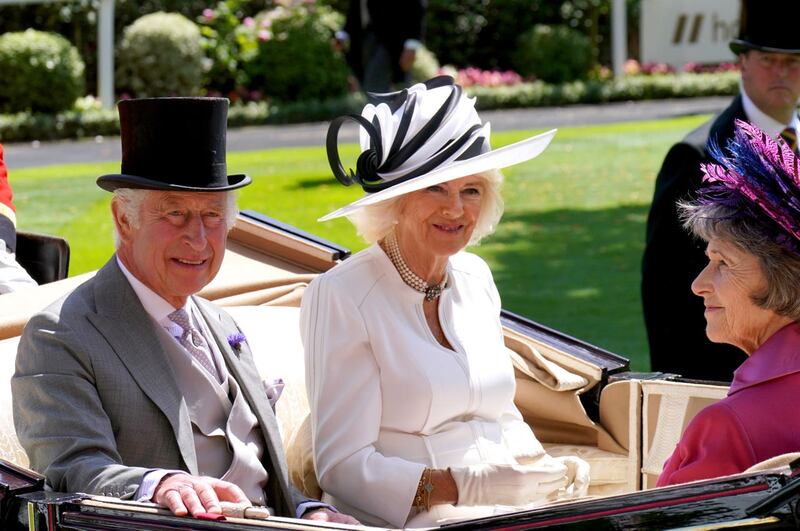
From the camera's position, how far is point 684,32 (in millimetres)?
20922

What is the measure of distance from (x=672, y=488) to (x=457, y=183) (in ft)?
4.32

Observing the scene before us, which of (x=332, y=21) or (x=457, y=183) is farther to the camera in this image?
(x=332, y=21)

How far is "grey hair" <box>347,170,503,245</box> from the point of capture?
3420 mm

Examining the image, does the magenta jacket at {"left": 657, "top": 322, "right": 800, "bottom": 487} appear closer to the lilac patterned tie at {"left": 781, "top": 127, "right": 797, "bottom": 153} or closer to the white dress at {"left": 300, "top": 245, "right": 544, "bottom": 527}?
the white dress at {"left": 300, "top": 245, "right": 544, "bottom": 527}

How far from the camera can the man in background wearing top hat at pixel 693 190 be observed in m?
4.76

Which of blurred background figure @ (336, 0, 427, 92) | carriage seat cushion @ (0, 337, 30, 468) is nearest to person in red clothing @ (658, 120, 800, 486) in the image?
carriage seat cushion @ (0, 337, 30, 468)

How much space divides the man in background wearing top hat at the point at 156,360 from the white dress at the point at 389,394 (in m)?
0.14

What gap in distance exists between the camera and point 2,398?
10.7ft

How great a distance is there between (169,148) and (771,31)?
2.77 metres

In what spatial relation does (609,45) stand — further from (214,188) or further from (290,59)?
(214,188)

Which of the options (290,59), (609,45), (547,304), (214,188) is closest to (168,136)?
(214,188)

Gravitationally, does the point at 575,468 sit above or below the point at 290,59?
below

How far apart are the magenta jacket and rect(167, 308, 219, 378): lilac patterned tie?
1.19 m

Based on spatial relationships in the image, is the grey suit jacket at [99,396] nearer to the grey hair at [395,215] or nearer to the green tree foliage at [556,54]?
the grey hair at [395,215]
